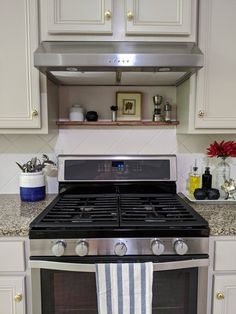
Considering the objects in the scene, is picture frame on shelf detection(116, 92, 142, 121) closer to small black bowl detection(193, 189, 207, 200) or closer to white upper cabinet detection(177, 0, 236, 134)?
white upper cabinet detection(177, 0, 236, 134)

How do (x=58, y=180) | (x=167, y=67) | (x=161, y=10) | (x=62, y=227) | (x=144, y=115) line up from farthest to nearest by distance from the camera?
(x=144, y=115) → (x=58, y=180) → (x=161, y=10) → (x=167, y=67) → (x=62, y=227)

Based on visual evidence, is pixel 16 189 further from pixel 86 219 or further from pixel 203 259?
pixel 203 259

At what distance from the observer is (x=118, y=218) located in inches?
47.3

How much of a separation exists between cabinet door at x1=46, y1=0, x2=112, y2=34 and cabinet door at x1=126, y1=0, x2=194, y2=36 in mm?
115

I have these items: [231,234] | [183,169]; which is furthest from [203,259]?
[183,169]

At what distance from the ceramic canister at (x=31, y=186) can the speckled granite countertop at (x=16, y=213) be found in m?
0.04

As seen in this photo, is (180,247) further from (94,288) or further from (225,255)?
(94,288)

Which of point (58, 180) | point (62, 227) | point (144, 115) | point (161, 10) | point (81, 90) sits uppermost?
point (161, 10)

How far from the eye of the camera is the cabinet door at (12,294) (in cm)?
115

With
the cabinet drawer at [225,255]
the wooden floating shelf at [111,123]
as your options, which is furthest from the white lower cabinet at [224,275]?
the wooden floating shelf at [111,123]

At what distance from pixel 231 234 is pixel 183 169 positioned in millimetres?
667

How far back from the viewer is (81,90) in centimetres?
172

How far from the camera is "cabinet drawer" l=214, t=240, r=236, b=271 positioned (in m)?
1.16

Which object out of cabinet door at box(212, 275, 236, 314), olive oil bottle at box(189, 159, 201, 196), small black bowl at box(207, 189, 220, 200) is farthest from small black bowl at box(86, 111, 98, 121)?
cabinet door at box(212, 275, 236, 314)
